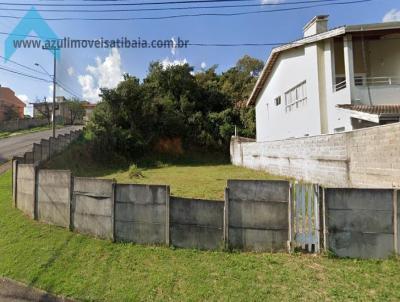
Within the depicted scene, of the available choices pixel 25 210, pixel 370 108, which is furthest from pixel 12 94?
pixel 370 108

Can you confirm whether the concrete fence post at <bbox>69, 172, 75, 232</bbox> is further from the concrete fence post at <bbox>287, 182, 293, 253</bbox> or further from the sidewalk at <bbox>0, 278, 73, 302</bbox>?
the concrete fence post at <bbox>287, 182, 293, 253</bbox>

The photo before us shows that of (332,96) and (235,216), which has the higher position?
(332,96)

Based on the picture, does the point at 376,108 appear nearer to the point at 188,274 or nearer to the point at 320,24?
the point at 320,24

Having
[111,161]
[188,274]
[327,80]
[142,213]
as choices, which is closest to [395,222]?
[188,274]

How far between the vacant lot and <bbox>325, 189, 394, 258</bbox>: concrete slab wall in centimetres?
405

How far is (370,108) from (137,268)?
929 centimetres

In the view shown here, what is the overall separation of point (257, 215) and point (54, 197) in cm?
453

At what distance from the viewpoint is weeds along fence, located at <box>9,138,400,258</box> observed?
4.37m

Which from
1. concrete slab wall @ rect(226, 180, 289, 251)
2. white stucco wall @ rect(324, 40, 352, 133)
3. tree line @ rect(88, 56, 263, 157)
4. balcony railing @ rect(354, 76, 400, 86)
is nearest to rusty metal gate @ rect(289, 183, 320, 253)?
concrete slab wall @ rect(226, 180, 289, 251)

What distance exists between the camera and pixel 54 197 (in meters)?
6.45

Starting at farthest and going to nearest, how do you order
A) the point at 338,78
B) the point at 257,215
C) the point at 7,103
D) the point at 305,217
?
the point at 7,103 → the point at 338,78 → the point at 257,215 → the point at 305,217

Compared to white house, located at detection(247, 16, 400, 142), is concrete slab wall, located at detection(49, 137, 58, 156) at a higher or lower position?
lower

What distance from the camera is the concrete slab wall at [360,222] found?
170 inches

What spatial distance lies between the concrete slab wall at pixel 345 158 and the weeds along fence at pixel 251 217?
7.11ft
